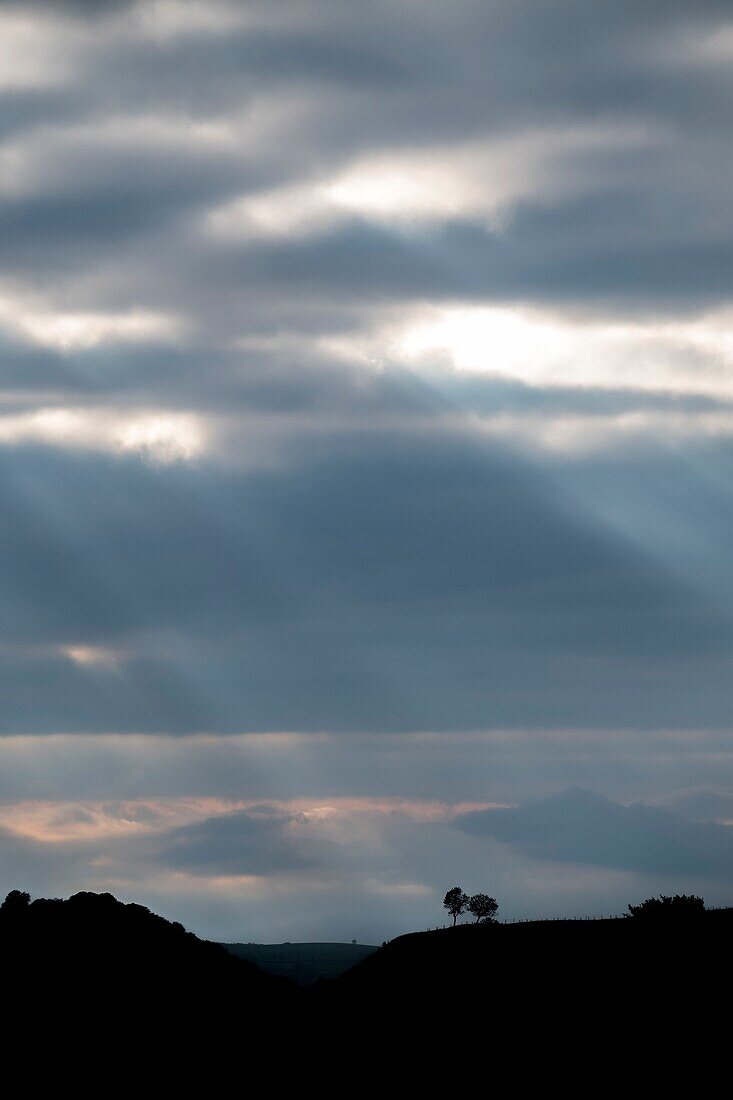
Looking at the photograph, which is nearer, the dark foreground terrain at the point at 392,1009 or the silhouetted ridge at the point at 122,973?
the dark foreground terrain at the point at 392,1009

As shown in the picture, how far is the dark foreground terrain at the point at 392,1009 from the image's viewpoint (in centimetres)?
14350

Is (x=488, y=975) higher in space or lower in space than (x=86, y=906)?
lower

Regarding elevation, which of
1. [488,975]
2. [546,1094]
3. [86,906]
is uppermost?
[86,906]

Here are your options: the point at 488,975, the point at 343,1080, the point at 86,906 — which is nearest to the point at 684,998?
the point at 488,975

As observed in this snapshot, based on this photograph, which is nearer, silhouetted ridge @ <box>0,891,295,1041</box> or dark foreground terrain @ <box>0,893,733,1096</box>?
dark foreground terrain @ <box>0,893,733,1096</box>

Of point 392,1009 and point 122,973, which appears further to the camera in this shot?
point 122,973

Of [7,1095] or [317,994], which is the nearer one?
[7,1095]

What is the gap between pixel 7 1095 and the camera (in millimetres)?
→ 152125

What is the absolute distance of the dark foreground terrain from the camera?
471ft

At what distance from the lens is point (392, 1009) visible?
6693 inches

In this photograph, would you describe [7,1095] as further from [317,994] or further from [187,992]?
[317,994]

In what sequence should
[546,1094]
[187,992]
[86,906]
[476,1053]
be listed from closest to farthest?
[546,1094] < [476,1053] < [187,992] < [86,906]

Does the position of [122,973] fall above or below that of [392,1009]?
above

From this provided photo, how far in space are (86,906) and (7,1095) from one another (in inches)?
1779
